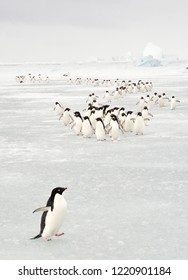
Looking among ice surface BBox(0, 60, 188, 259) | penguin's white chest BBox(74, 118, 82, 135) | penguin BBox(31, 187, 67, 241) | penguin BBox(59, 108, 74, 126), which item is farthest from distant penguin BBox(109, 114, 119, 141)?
penguin BBox(31, 187, 67, 241)

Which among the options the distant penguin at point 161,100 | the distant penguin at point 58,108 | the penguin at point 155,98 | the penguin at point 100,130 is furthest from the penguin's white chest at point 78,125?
the penguin at point 155,98

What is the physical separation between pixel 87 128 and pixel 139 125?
1.31m

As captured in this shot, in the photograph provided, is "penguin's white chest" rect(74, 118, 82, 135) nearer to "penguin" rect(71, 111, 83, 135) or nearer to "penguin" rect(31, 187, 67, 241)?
"penguin" rect(71, 111, 83, 135)

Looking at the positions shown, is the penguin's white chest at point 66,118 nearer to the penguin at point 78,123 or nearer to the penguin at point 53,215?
the penguin at point 78,123

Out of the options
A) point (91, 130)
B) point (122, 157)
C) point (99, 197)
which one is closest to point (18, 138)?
point (91, 130)

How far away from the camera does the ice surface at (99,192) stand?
15.4 feet

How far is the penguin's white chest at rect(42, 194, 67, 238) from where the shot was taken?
479 centimetres

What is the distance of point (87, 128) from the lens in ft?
37.1

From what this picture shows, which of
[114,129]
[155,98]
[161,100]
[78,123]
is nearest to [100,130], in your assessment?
[114,129]

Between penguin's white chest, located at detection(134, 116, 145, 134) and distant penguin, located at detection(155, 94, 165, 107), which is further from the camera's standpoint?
distant penguin, located at detection(155, 94, 165, 107)

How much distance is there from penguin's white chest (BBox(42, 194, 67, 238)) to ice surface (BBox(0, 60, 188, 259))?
4.7 inches

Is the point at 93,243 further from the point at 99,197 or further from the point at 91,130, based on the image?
the point at 91,130

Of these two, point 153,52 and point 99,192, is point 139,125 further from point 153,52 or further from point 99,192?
point 153,52

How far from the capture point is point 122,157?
30.0ft
